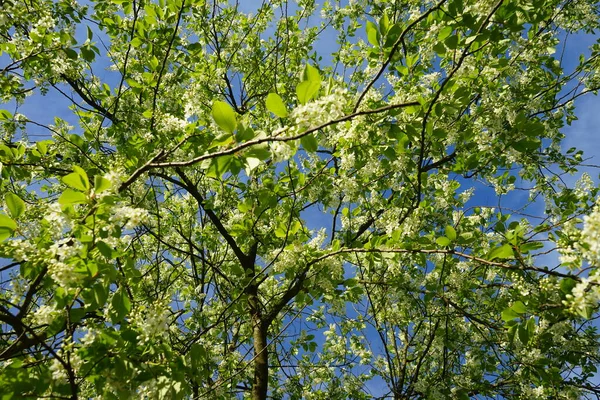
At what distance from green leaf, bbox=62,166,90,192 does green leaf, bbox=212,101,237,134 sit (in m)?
0.66

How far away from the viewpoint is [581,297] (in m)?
1.96

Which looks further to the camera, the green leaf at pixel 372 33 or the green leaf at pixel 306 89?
the green leaf at pixel 372 33

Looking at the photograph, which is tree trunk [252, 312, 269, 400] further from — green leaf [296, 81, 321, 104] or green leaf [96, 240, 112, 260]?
green leaf [296, 81, 321, 104]

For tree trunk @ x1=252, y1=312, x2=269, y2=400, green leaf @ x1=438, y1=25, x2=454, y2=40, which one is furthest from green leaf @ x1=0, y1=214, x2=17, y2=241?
tree trunk @ x1=252, y1=312, x2=269, y2=400

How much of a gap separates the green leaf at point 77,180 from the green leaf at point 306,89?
1.06 m

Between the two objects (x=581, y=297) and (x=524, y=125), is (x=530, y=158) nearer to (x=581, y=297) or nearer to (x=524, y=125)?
(x=524, y=125)

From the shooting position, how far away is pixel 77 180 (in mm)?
1888

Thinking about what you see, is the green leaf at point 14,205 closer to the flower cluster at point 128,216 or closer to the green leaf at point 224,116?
the flower cluster at point 128,216

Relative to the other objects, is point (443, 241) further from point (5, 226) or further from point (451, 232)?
point (5, 226)

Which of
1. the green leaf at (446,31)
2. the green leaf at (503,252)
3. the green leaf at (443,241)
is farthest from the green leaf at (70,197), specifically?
the green leaf at (446,31)

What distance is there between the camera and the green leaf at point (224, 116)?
1857 millimetres

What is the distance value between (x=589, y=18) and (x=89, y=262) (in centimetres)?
707

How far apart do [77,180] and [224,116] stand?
71 cm

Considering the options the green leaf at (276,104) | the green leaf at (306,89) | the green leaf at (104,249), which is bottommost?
the green leaf at (104,249)
